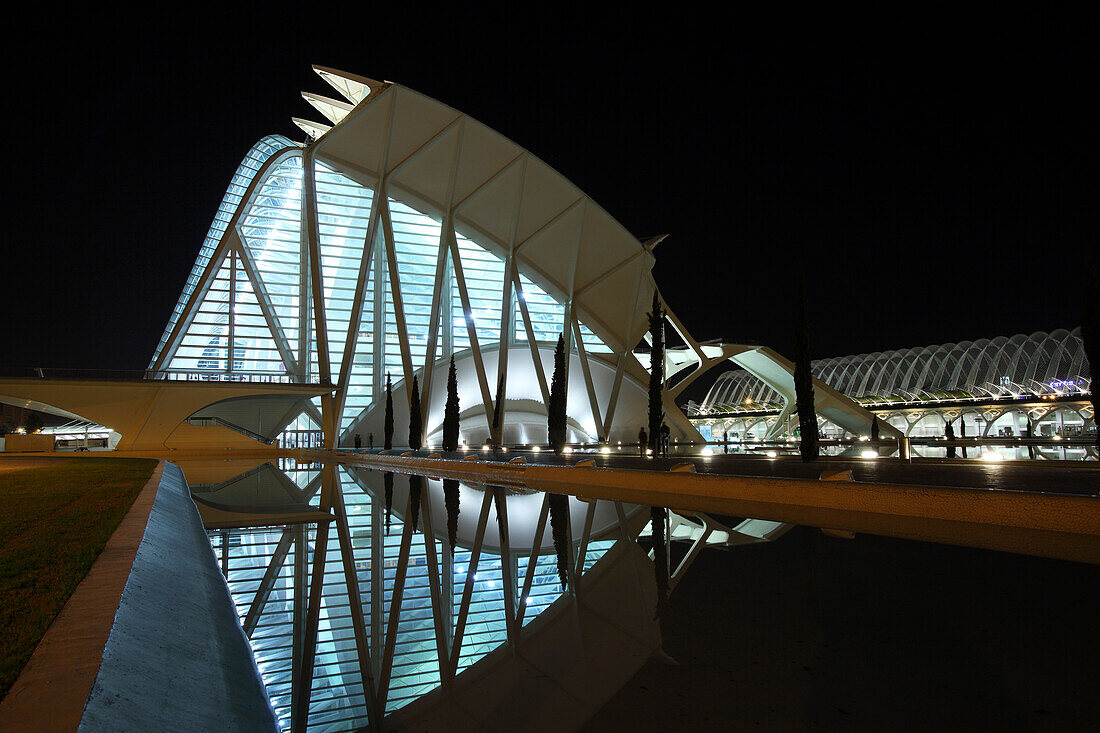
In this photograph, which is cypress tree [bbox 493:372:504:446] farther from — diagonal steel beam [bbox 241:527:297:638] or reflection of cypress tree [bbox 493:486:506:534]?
diagonal steel beam [bbox 241:527:297:638]

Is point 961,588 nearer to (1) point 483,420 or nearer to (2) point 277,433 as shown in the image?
(1) point 483,420

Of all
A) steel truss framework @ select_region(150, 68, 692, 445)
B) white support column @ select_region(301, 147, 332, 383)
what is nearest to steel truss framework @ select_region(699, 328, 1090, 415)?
steel truss framework @ select_region(150, 68, 692, 445)

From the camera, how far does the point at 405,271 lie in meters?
41.2

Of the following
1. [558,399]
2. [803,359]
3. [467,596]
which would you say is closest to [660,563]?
[467,596]

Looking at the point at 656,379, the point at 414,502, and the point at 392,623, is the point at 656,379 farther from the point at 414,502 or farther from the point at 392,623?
the point at 392,623

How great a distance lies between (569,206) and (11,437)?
29.9 m

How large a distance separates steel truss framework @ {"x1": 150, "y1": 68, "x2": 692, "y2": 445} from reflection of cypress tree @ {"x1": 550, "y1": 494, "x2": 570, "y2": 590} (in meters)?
22.4

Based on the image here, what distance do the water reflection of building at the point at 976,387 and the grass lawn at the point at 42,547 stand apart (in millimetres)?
41494

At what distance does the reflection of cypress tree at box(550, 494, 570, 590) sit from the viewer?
580 cm

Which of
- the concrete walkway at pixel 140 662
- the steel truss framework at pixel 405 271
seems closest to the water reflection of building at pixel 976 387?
the steel truss framework at pixel 405 271

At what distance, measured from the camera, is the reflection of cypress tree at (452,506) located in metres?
8.06

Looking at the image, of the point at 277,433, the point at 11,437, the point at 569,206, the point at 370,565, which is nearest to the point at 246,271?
the point at 277,433

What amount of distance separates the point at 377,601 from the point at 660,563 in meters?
2.24

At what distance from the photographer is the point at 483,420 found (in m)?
41.9
